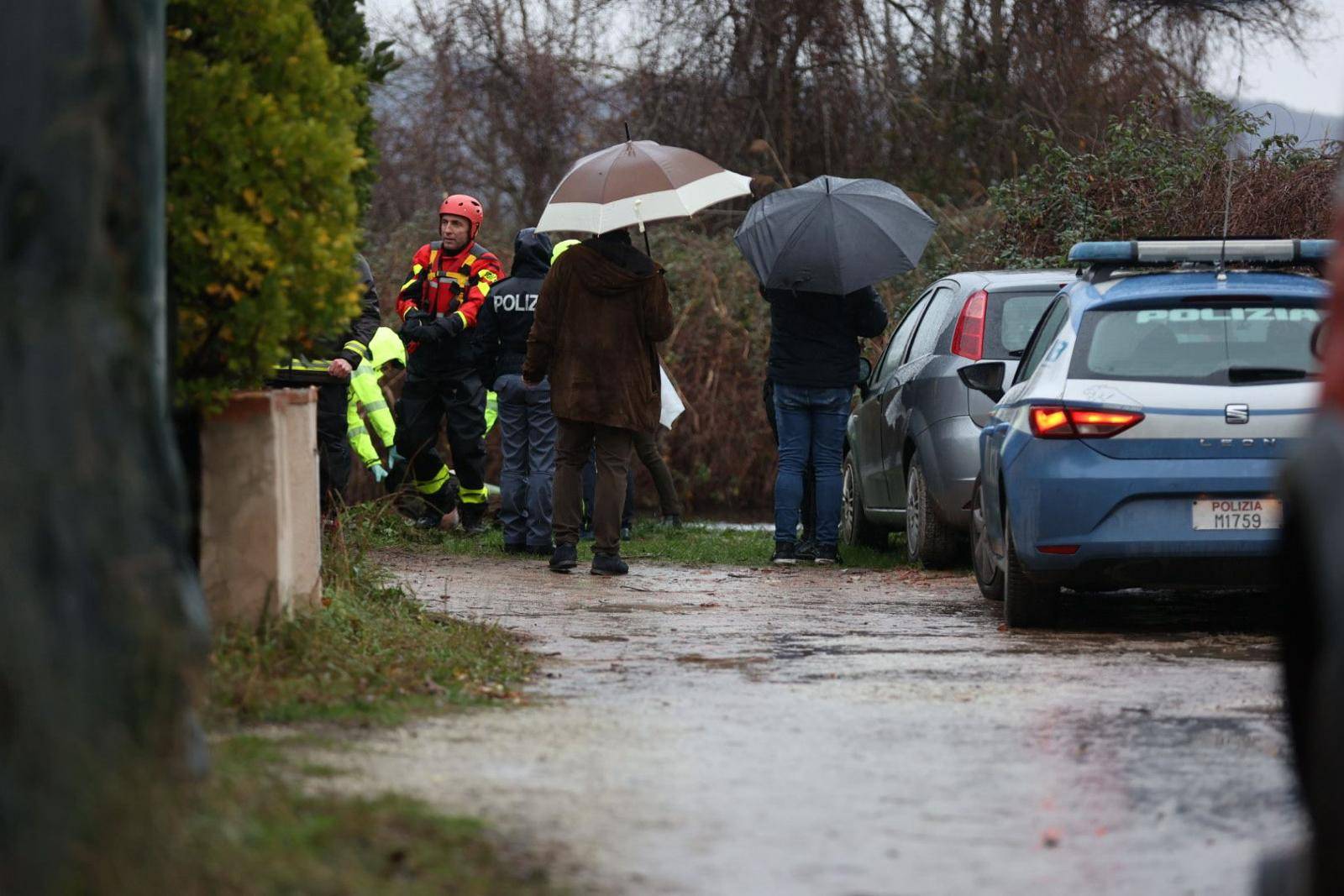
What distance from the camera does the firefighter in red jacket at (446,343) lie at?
535 inches

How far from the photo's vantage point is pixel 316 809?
14.9 ft

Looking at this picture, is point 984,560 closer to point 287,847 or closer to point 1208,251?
point 1208,251

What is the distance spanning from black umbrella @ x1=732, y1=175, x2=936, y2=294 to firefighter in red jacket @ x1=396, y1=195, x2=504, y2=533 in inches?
79.2

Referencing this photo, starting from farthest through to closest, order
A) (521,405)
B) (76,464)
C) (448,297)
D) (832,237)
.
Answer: (448,297) < (521,405) < (832,237) < (76,464)

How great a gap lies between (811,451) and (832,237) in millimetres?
1364

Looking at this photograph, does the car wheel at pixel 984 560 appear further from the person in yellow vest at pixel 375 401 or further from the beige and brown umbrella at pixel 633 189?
the person in yellow vest at pixel 375 401

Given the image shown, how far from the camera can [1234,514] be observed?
824cm

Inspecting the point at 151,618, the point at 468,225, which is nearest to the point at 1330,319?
the point at 151,618

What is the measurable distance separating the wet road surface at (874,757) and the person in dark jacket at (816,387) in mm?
3450

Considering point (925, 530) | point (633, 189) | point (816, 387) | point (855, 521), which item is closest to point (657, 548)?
point (855, 521)

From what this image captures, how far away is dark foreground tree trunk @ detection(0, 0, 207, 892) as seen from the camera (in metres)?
3.48

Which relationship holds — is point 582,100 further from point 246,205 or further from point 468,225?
point 246,205

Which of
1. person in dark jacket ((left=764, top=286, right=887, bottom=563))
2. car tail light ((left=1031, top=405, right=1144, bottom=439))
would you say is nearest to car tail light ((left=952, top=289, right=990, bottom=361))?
person in dark jacket ((left=764, top=286, right=887, bottom=563))

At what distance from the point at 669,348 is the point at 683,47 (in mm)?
4789
